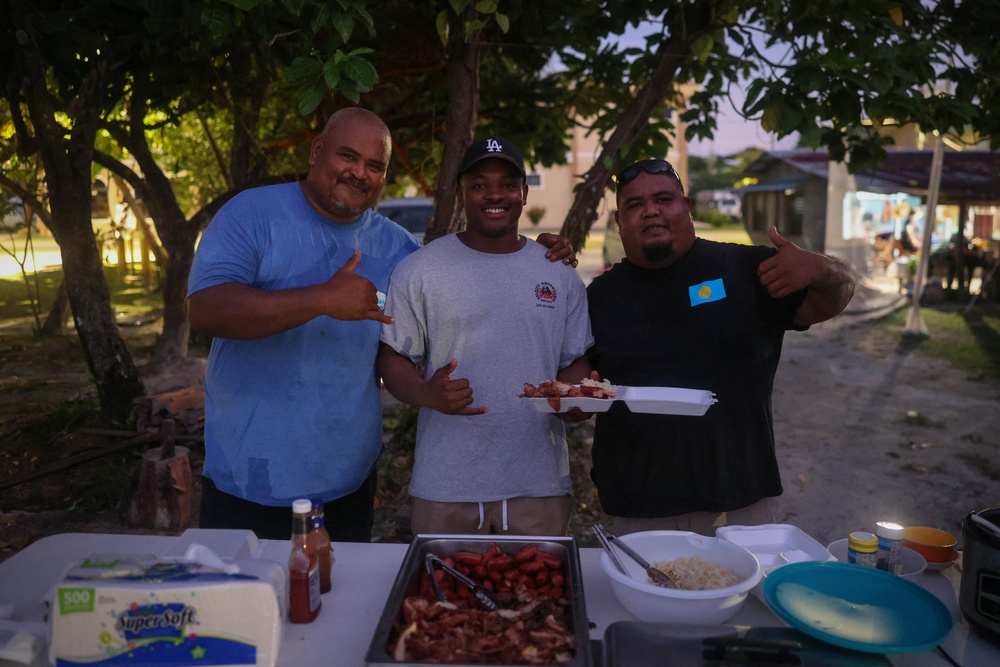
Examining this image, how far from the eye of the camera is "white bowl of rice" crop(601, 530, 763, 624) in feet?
6.06

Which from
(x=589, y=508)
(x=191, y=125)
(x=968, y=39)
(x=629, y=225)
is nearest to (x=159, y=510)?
(x=589, y=508)

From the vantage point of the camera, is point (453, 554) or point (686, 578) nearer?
point (686, 578)

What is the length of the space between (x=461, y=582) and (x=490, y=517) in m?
0.83

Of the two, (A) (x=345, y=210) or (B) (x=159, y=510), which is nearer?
(A) (x=345, y=210)

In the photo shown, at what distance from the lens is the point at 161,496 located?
5.30m

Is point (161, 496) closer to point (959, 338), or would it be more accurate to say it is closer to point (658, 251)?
point (658, 251)

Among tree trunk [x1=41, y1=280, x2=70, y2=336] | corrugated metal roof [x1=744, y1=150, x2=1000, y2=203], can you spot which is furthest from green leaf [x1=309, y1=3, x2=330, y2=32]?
corrugated metal roof [x1=744, y1=150, x2=1000, y2=203]

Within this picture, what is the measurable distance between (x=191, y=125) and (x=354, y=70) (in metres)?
10.4

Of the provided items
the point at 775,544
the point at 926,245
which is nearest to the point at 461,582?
the point at 775,544

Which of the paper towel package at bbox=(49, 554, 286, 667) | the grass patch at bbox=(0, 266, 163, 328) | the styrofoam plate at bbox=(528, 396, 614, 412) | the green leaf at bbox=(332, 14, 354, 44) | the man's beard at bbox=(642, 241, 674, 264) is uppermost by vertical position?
the green leaf at bbox=(332, 14, 354, 44)

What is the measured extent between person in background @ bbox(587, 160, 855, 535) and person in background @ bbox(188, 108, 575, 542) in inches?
37.0

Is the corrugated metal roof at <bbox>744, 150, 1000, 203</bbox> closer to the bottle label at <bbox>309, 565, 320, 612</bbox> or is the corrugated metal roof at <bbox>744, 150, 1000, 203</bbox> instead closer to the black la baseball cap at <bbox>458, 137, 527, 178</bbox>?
the black la baseball cap at <bbox>458, 137, 527, 178</bbox>

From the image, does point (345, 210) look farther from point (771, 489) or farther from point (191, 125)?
point (191, 125)

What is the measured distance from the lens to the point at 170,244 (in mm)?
8711
